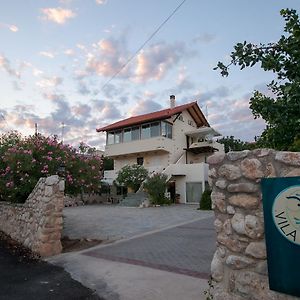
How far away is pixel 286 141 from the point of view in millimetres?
5148

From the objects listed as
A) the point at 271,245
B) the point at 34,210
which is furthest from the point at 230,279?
the point at 34,210

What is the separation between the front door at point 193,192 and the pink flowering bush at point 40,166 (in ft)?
56.4

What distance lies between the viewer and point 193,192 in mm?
28516

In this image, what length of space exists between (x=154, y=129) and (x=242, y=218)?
94.9 ft

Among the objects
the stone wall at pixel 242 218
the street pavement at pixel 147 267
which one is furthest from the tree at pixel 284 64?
the street pavement at pixel 147 267

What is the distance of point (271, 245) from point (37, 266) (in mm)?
6186

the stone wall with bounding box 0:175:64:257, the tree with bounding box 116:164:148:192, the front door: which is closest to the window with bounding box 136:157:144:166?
the tree with bounding box 116:164:148:192

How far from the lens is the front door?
→ 28.1 m

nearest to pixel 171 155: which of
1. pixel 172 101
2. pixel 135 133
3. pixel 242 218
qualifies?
pixel 135 133

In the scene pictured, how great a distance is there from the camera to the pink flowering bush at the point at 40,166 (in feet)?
34.5

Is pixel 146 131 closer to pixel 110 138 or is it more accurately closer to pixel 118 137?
pixel 118 137

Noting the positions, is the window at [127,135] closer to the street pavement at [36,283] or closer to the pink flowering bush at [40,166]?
the pink flowering bush at [40,166]

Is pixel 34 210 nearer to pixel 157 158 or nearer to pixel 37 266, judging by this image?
pixel 37 266

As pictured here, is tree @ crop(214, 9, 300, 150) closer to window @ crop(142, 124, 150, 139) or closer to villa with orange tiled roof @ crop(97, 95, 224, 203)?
villa with orange tiled roof @ crop(97, 95, 224, 203)
